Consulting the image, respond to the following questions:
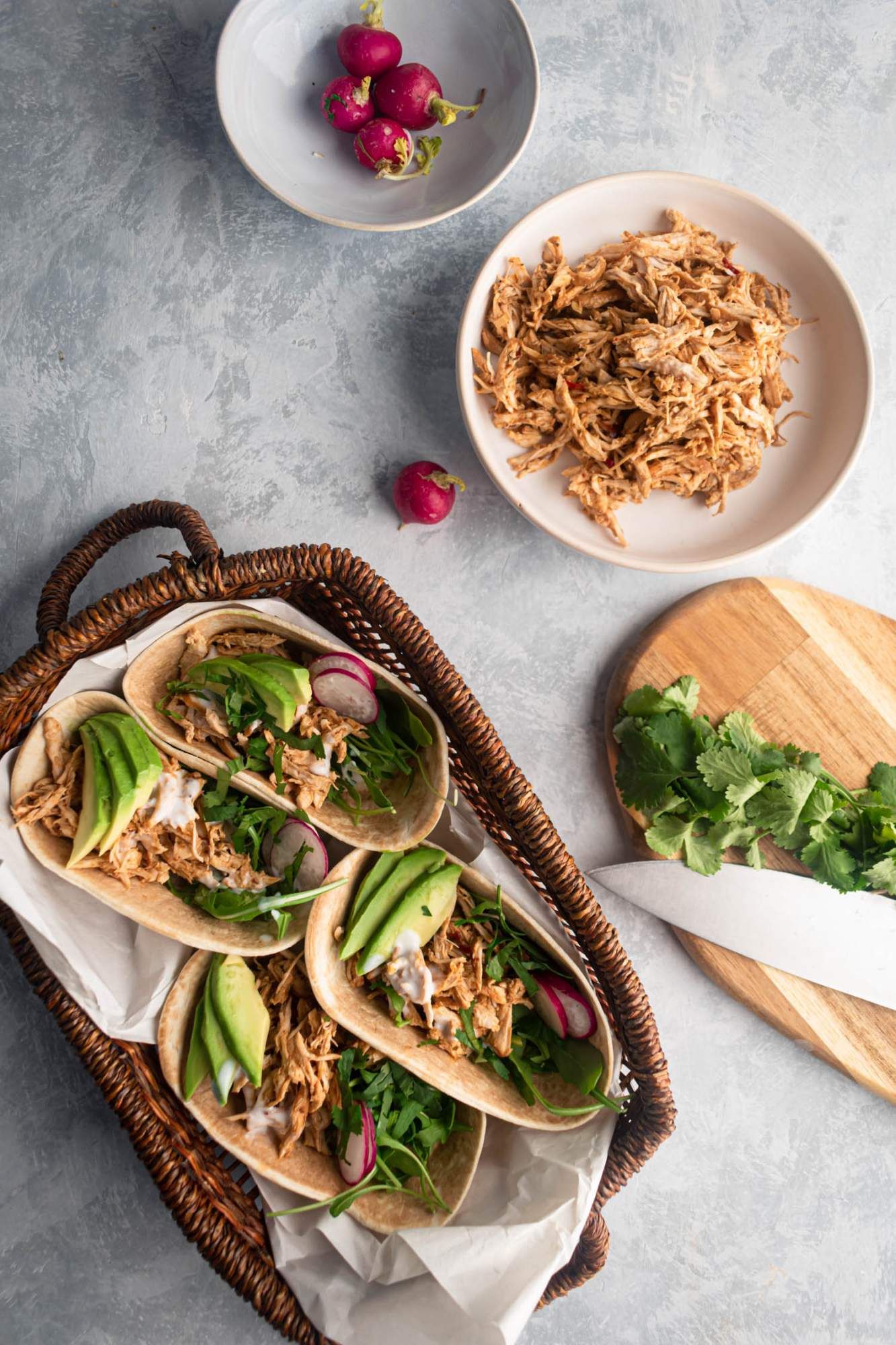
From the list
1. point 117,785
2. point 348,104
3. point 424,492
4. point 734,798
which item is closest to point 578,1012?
point 734,798

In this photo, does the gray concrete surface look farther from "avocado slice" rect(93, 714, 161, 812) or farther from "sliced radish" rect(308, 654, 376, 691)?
"avocado slice" rect(93, 714, 161, 812)

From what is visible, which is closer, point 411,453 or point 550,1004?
point 550,1004

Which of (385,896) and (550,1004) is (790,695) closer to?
(550,1004)

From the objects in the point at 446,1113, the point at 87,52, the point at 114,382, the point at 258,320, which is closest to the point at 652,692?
the point at 446,1113

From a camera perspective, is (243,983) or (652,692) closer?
(243,983)

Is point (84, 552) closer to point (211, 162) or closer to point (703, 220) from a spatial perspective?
point (211, 162)

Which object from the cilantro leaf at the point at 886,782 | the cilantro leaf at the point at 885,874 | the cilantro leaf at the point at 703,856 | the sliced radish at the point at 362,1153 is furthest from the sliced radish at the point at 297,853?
the cilantro leaf at the point at 886,782

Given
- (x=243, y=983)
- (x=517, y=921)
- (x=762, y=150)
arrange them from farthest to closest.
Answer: (x=762, y=150) → (x=517, y=921) → (x=243, y=983)
